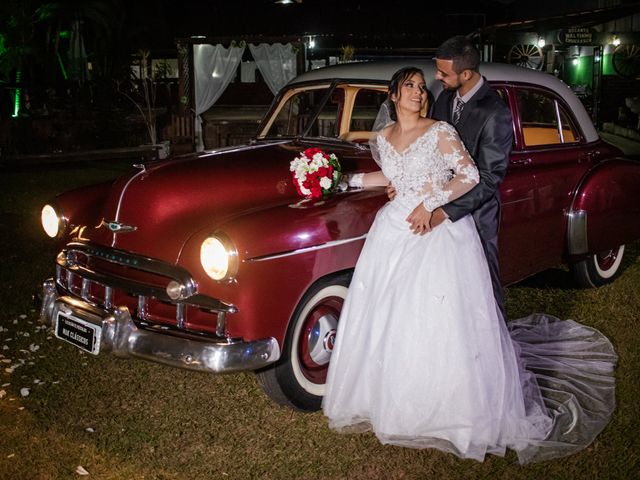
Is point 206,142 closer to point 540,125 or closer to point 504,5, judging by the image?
point 540,125

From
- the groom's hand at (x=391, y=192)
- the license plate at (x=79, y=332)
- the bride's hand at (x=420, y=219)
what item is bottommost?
the license plate at (x=79, y=332)

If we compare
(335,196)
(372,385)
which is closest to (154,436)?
(372,385)

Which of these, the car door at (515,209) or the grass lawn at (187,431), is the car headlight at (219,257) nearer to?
the grass lawn at (187,431)

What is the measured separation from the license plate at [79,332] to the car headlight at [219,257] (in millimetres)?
675

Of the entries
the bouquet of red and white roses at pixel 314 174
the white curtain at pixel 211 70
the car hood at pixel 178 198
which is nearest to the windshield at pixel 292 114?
the car hood at pixel 178 198

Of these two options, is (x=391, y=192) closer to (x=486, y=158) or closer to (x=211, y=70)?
(x=486, y=158)

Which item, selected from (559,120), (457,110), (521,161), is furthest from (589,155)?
(457,110)

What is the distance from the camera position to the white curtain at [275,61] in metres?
18.4

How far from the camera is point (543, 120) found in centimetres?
560

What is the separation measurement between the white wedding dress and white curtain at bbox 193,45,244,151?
48.0 feet

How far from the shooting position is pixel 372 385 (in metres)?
3.67

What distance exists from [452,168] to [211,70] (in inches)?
598

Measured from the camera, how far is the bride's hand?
3633 mm

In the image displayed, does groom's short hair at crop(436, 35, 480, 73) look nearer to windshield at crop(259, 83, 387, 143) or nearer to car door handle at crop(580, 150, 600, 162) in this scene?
windshield at crop(259, 83, 387, 143)
